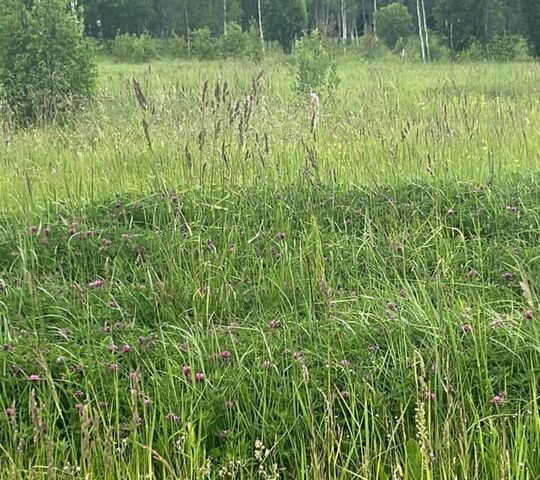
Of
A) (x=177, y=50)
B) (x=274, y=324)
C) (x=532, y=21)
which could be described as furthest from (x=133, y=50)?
(x=274, y=324)

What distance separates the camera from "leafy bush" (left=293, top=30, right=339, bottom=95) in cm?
1040

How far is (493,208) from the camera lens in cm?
399

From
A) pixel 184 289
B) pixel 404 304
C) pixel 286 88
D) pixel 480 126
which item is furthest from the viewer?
pixel 286 88

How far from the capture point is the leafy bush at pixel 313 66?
34.1 ft

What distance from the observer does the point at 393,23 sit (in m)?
38.5

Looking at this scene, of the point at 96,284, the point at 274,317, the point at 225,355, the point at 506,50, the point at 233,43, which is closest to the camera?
the point at 225,355

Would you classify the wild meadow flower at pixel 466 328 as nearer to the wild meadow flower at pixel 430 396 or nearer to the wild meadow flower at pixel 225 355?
the wild meadow flower at pixel 430 396

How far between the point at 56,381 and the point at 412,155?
346 centimetres

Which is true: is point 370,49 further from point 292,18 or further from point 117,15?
point 117,15

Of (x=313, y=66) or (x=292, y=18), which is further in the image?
(x=292, y=18)

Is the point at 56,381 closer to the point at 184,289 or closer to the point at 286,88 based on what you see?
the point at 184,289

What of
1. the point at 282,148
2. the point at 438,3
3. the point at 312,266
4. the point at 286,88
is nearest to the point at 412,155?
the point at 282,148

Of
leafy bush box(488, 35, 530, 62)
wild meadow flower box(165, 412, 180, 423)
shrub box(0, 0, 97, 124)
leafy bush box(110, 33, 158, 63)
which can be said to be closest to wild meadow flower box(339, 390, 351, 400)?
wild meadow flower box(165, 412, 180, 423)

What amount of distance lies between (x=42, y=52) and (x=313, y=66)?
4051 mm
